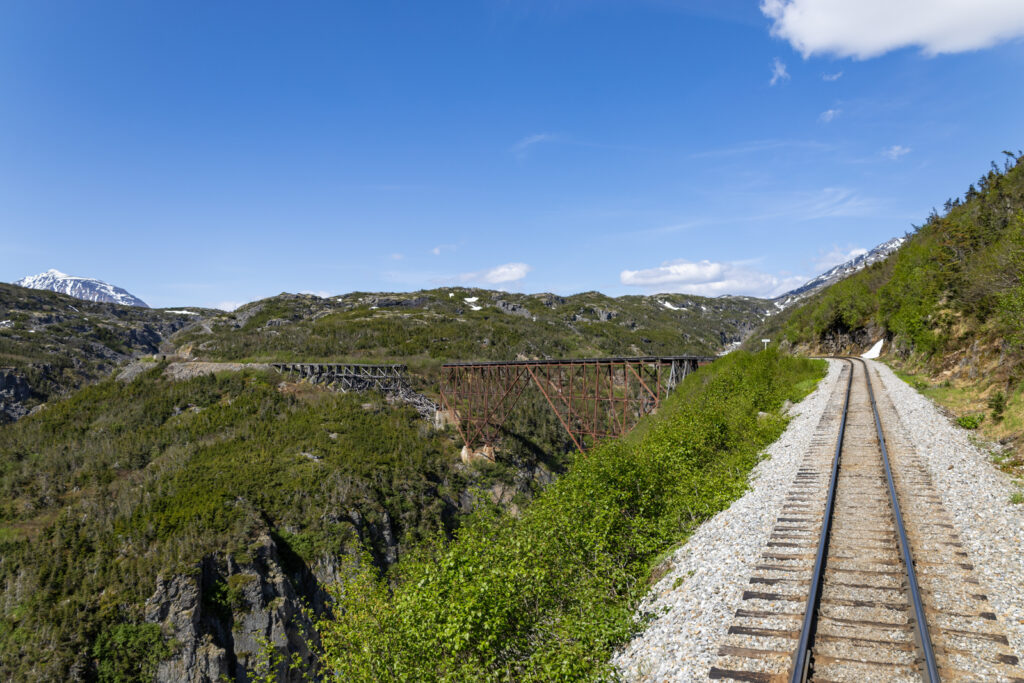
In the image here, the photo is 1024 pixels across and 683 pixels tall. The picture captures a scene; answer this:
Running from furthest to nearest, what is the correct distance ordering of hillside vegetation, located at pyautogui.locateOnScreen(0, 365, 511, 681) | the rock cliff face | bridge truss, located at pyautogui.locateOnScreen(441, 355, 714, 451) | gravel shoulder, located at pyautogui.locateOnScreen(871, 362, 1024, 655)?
1. the rock cliff face
2. hillside vegetation, located at pyautogui.locateOnScreen(0, 365, 511, 681)
3. bridge truss, located at pyautogui.locateOnScreen(441, 355, 714, 451)
4. gravel shoulder, located at pyautogui.locateOnScreen(871, 362, 1024, 655)

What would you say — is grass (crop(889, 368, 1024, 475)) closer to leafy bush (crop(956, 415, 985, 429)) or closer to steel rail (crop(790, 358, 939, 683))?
leafy bush (crop(956, 415, 985, 429))

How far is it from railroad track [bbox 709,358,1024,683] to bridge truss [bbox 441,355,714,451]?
51.0 ft

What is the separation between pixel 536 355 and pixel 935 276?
83383 mm

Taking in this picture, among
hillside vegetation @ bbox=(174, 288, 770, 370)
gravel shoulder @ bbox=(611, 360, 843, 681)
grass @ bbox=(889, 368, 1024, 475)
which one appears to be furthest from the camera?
hillside vegetation @ bbox=(174, 288, 770, 370)

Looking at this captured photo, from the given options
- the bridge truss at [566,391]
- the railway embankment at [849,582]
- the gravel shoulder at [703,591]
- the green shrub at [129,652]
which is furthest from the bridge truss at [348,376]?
the railway embankment at [849,582]

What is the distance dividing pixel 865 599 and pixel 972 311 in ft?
→ 90.4

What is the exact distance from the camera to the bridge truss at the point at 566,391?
1293 inches

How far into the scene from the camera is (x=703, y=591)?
351 inches

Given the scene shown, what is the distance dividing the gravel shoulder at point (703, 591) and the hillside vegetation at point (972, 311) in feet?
25.7

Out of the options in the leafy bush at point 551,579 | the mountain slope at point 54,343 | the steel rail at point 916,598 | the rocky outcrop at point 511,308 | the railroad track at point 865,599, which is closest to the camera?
the steel rail at point 916,598

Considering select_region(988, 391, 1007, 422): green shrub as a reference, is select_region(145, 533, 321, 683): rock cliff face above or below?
below

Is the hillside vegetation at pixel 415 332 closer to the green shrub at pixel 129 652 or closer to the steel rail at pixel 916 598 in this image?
the green shrub at pixel 129 652

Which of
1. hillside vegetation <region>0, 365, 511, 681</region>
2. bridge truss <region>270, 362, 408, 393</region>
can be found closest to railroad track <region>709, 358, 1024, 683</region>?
hillside vegetation <region>0, 365, 511, 681</region>

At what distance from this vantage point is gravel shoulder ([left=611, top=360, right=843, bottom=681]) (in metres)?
7.29
